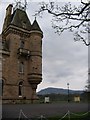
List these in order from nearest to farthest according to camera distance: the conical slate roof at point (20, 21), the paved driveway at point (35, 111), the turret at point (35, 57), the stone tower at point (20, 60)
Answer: the paved driveway at point (35, 111), the stone tower at point (20, 60), the turret at point (35, 57), the conical slate roof at point (20, 21)

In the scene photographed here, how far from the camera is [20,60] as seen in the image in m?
40.2

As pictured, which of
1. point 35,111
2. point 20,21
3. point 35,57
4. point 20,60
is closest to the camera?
point 35,111

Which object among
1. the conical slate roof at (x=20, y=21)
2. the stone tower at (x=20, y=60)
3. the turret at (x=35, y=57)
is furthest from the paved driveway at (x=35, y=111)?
→ the conical slate roof at (x=20, y=21)

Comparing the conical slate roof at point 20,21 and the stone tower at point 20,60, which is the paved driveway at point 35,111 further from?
the conical slate roof at point 20,21

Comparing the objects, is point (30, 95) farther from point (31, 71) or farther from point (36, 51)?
point (36, 51)

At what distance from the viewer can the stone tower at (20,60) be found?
37719 mm

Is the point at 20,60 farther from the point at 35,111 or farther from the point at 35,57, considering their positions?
the point at 35,111

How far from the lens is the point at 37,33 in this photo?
41688 millimetres

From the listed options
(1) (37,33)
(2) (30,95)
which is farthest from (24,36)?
(2) (30,95)

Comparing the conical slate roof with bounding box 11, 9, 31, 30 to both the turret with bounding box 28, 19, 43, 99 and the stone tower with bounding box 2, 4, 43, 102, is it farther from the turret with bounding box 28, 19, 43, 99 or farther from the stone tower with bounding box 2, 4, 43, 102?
the turret with bounding box 28, 19, 43, 99

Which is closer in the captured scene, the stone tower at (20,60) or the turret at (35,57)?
the stone tower at (20,60)

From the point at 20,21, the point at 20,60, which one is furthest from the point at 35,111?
the point at 20,21

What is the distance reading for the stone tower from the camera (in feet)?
124

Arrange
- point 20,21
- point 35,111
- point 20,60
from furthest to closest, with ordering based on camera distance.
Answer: point 20,21, point 20,60, point 35,111
